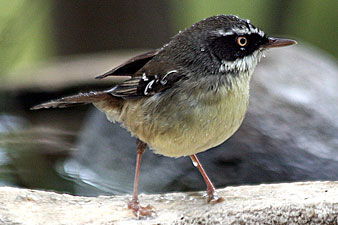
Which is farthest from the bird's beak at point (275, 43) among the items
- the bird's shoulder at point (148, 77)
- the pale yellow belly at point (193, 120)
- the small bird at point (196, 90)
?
the bird's shoulder at point (148, 77)

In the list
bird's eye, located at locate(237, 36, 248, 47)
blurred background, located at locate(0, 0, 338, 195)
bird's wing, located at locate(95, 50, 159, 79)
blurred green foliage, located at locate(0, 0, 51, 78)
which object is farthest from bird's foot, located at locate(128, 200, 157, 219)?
blurred green foliage, located at locate(0, 0, 51, 78)

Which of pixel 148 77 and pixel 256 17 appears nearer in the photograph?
pixel 148 77

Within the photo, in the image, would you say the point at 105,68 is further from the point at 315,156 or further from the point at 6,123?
the point at 315,156

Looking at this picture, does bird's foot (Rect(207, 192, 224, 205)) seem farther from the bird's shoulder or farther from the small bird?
the bird's shoulder

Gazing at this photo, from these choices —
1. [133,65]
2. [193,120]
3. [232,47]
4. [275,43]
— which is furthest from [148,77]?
[275,43]

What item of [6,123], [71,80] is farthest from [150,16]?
[6,123]

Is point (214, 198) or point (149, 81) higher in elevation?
point (149, 81)

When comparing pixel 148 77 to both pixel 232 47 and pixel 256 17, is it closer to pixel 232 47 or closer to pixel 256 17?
pixel 232 47
